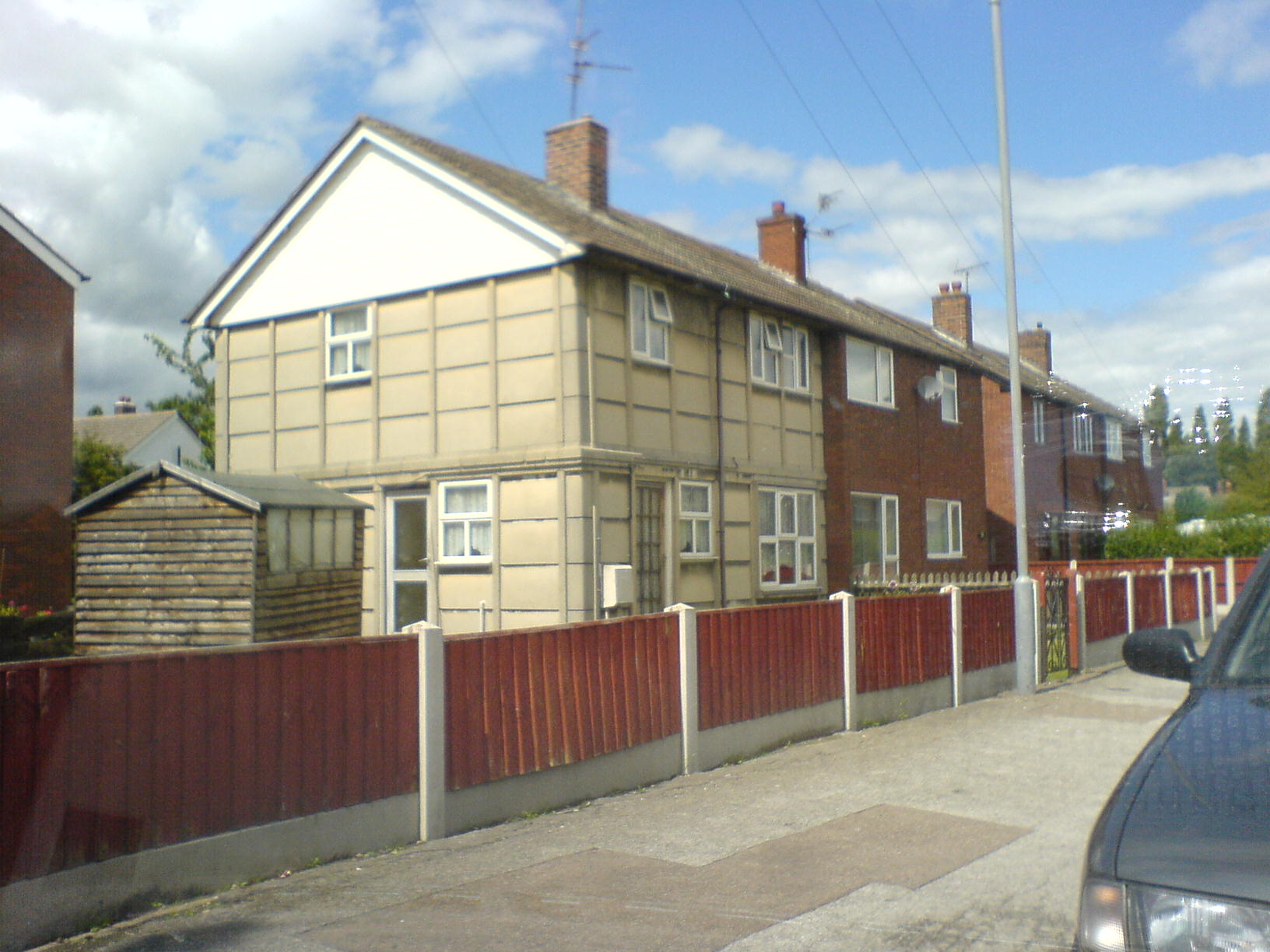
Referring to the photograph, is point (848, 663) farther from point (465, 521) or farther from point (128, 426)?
point (128, 426)

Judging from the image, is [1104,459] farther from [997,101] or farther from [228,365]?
[228,365]

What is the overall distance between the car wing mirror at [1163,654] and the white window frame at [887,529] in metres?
15.8

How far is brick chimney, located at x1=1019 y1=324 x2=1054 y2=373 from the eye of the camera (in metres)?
37.4

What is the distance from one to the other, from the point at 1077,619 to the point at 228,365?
1334cm

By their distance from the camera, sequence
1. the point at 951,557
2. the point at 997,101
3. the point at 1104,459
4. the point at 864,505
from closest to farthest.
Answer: the point at 997,101 → the point at 864,505 → the point at 951,557 → the point at 1104,459

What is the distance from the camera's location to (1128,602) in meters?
19.6

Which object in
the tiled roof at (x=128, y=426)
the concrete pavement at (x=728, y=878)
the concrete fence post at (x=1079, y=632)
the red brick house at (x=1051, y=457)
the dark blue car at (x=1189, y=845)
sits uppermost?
the tiled roof at (x=128, y=426)

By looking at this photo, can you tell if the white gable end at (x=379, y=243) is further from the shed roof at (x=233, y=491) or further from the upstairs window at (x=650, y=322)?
the shed roof at (x=233, y=491)

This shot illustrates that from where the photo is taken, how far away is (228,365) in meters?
17.9

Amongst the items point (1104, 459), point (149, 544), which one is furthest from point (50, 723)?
point (1104, 459)

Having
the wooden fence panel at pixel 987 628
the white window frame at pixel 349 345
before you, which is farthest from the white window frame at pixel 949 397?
the white window frame at pixel 349 345

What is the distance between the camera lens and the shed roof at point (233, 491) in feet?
39.6

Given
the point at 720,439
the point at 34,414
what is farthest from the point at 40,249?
the point at 720,439

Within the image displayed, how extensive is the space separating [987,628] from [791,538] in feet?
15.2
